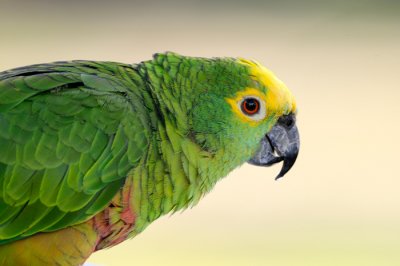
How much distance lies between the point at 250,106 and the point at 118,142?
1.19 ft

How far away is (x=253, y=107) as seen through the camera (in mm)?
1898

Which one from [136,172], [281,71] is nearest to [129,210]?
[136,172]

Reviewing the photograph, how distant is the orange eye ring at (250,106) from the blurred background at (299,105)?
2516 mm

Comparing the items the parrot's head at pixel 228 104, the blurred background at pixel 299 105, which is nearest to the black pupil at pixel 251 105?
the parrot's head at pixel 228 104

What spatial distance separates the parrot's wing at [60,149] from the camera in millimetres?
1703

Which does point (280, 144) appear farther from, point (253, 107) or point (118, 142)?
point (118, 142)

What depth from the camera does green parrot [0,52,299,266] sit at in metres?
1.71

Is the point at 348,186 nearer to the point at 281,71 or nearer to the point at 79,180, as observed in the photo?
the point at 281,71

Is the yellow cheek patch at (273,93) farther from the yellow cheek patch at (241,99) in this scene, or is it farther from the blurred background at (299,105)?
the blurred background at (299,105)

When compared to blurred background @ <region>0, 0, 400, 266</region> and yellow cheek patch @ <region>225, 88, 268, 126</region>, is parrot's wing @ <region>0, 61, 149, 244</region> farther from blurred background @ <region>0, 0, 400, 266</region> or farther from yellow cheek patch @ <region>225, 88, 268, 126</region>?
blurred background @ <region>0, 0, 400, 266</region>

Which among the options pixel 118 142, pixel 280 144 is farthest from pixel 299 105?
pixel 118 142

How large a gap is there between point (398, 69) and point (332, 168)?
5.80 ft

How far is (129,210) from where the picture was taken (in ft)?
5.88

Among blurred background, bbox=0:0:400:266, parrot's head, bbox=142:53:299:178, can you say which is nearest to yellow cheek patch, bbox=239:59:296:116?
parrot's head, bbox=142:53:299:178
